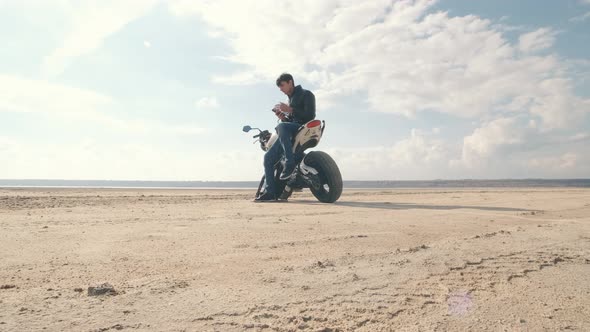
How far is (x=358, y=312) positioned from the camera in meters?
1.43

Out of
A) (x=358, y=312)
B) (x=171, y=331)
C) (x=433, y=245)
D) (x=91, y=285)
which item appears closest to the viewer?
(x=171, y=331)

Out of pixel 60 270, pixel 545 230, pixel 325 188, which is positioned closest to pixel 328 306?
pixel 60 270

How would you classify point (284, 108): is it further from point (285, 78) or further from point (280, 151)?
point (280, 151)

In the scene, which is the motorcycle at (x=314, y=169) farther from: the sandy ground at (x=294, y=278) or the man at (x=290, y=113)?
the sandy ground at (x=294, y=278)

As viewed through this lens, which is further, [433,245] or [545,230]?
[545,230]

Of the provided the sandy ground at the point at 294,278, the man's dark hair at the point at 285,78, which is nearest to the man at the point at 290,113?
the man's dark hair at the point at 285,78

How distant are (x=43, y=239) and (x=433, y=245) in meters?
2.69

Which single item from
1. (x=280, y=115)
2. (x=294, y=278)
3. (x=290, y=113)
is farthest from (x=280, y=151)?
(x=294, y=278)

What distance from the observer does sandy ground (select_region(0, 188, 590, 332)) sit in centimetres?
135

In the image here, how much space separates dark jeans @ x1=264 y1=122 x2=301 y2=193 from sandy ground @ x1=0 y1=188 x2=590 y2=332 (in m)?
3.06

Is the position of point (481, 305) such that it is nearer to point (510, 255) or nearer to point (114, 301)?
point (510, 255)

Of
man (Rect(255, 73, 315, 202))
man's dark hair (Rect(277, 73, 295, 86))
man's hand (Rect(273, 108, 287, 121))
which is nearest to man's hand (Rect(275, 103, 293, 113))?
man (Rect(255, 73, 315, 202))

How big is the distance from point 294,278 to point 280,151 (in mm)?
5049

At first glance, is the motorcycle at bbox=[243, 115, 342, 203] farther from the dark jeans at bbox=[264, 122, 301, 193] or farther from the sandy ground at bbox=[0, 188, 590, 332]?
the sandy ground at bbox=[0, 188, 590, 332]
